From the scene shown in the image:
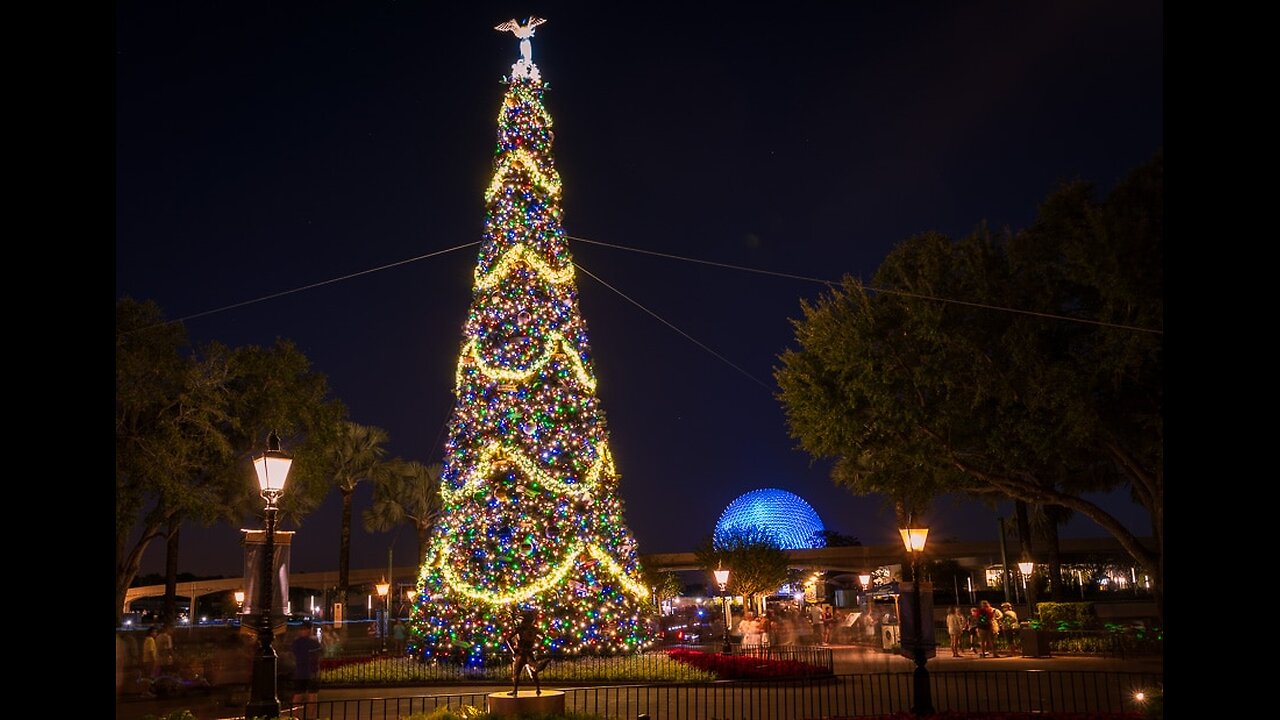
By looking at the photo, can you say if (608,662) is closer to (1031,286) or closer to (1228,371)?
(1031,286)

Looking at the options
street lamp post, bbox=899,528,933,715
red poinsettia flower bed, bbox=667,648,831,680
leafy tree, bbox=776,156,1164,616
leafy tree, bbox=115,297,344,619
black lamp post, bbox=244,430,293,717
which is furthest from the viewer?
leafy tree, bbox=115,297,344,619

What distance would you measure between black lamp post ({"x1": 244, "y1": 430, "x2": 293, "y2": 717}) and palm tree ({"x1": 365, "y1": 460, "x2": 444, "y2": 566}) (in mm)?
42763

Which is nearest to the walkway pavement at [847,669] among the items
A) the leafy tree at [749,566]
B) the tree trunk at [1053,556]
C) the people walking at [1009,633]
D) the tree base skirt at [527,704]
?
the people walking at [1009,633]

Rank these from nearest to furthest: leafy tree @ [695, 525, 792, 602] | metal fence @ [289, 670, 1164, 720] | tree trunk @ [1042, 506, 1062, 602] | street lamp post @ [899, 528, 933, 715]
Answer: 1. street lamp post @ [899, 528, 933, 715]
2. metal fence @ [289, 670, 1164, 720]
3. tree trunk @ [1042, 506, 1062, 602]
4. leafy tree @ [695, 525, 792, 602]

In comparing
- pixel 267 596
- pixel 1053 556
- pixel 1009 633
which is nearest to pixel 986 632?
pixel 1009 633

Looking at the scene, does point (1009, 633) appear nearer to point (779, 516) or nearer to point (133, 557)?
point (133, 557)

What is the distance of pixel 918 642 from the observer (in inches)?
563

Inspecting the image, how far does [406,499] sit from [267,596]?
46.3 m

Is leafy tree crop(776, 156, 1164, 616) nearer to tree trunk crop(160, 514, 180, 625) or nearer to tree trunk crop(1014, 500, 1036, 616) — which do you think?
tree trunk crop(1014, 500, 1036, 616)

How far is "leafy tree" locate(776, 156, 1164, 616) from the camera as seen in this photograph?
69.5 ft

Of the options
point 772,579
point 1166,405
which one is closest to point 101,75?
point 1166,405

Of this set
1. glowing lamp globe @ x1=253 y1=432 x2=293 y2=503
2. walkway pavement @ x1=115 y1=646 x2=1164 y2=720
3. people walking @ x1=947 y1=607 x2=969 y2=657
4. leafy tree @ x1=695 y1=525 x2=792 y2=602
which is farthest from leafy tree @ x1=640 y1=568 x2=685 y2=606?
glowing lamp globe @ x1=253 y1=432 x2=293 y2=503

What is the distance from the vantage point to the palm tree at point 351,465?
50.2 m

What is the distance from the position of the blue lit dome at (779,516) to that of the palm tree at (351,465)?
5762cm
